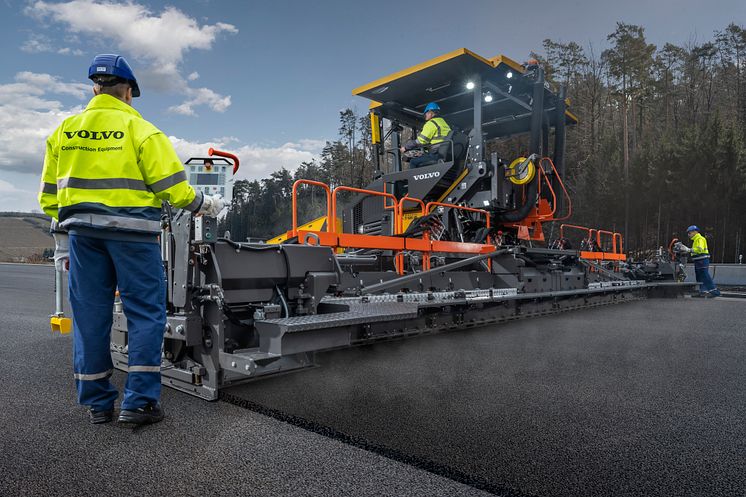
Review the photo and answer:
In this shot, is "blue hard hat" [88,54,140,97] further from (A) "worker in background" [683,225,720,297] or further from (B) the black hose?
(A) "worker in background" [683,225,720,297]

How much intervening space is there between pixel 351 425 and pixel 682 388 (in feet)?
7.58

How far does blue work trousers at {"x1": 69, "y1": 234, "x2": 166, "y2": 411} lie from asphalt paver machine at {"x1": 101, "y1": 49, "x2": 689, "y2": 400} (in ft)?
0.44

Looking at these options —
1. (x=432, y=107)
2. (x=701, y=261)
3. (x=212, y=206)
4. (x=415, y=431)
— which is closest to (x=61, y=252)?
(x=212, y=206)

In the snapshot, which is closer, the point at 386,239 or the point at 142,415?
the point at 142,415

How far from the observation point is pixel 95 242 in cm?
262

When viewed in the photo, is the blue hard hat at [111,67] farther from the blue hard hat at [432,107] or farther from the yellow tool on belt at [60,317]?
the blue hard hat at [432,107]

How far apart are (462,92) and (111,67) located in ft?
17.1

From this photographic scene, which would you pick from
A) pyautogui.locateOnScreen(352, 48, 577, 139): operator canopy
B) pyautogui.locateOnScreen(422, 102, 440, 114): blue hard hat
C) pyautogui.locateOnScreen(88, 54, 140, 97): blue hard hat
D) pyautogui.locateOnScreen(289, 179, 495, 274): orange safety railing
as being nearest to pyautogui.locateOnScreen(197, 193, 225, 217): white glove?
pyautogui.locateOnScreen(88, 54, 140, 97): blue hard hat

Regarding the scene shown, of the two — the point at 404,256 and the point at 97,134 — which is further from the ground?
the point at 97,134

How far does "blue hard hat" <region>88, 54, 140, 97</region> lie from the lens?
2.73 metres

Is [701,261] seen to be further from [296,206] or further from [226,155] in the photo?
[226,155]

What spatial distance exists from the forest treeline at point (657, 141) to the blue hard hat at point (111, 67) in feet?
54.0

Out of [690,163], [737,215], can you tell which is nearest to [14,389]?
[737,215]

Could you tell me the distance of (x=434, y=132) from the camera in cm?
687
